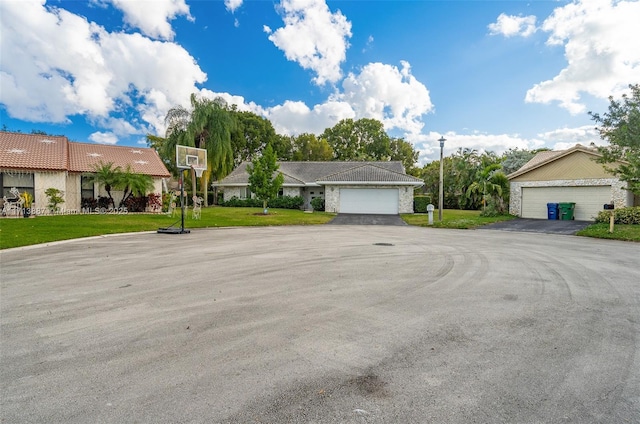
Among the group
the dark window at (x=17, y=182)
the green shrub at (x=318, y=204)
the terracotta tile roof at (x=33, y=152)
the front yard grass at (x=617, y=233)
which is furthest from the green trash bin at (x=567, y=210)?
the dark window at (x=17, y=182)

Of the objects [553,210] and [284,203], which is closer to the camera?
[553,210]

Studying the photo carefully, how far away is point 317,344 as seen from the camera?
3207 millimetres

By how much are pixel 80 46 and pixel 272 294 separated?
61.1 ft

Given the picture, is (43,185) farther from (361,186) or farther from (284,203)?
(361,186)

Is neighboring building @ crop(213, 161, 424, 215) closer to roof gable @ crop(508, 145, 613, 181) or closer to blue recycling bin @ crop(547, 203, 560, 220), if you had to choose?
roof gable @ crop(508, 145, 613, 181)

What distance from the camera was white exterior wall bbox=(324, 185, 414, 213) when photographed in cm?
2550

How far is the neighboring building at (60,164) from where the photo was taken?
1842 cm

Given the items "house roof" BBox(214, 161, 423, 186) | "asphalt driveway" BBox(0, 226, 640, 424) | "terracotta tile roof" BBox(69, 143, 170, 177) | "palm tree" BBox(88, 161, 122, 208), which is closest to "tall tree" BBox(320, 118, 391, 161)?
"house roof" BBox(214, 161, 423, 186)

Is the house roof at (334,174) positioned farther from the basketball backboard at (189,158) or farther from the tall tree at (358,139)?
the tall tree at (358,139)

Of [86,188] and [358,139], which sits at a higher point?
[358,139]

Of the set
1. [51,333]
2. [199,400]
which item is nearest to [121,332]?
[51,333]

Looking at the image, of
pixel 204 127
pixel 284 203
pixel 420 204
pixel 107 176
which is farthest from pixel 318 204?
pixel 107 176

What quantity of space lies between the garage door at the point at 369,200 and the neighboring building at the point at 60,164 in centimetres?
1354

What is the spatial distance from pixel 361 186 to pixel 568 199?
13330 millimetres
